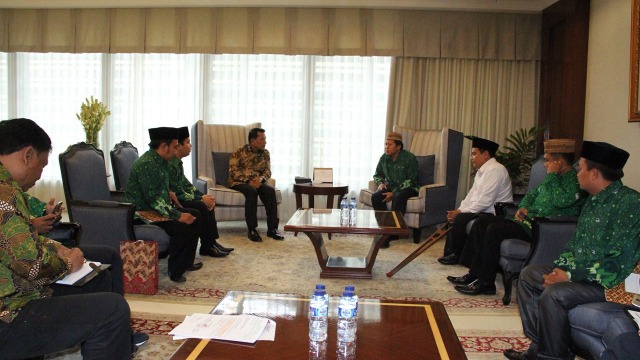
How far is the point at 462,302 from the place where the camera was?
392cm

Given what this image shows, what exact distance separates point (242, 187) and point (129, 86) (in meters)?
2.75

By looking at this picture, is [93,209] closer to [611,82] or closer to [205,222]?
[205,222]

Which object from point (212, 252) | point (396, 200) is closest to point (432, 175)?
point (396, 200)

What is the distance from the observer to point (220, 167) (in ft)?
21.5

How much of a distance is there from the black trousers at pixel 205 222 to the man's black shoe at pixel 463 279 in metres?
2.22

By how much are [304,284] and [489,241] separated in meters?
1.44

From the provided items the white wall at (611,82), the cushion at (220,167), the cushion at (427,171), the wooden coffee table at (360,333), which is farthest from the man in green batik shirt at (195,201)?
A: the white wall at (611,82)

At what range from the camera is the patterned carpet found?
10.4 ft

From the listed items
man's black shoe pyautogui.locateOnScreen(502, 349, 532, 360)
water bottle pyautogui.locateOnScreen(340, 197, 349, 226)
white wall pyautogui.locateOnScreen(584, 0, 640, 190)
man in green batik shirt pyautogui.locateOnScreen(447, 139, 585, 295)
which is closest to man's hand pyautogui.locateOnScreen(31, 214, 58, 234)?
water bottle pyautogui.locateOnScreen(340, 197, 349, 226)

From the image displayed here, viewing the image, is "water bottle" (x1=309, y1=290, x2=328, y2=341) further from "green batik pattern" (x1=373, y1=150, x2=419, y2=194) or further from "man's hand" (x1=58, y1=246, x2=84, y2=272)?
"green batik pattern" (x1=373, y1=150, x2=419, y2=194)

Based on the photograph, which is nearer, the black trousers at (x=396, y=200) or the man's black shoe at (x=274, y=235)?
the black trousers at (x=396, y=200)

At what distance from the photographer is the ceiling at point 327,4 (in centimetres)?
671

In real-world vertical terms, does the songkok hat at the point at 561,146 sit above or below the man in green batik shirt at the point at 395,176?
above

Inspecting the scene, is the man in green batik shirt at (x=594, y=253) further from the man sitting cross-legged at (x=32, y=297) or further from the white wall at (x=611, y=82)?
the white wall at (x=611, y=82)
